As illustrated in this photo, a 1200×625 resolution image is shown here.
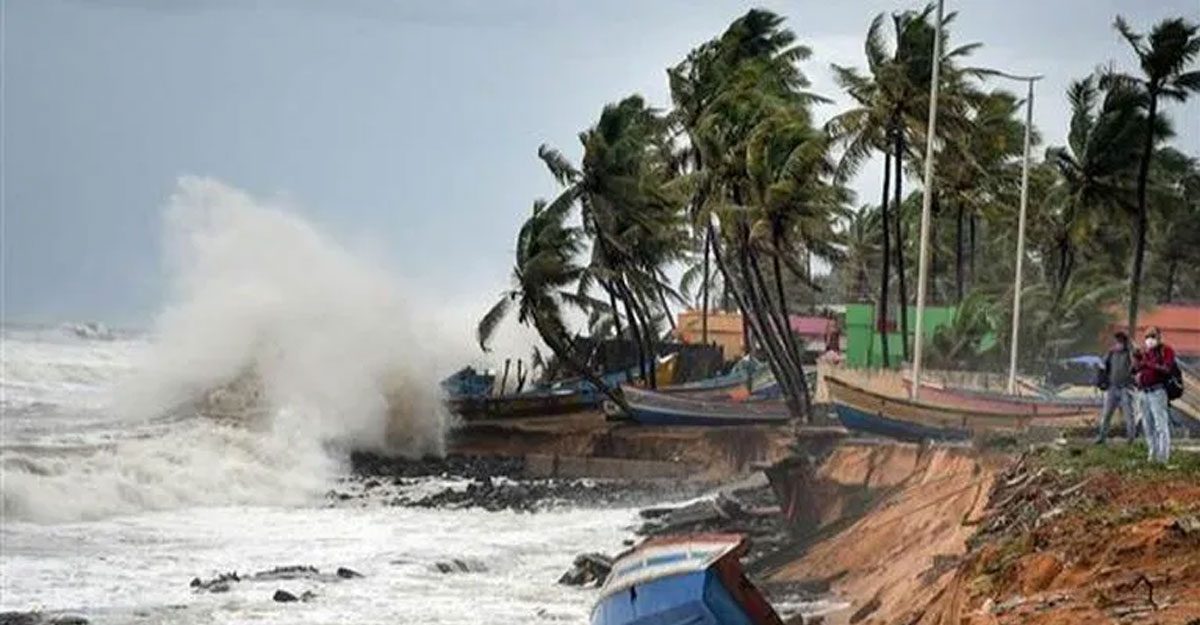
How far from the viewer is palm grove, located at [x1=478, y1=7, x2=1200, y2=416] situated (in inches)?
1442

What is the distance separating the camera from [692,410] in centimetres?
3941

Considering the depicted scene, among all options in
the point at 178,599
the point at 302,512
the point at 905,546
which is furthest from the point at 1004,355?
the point at 178,599

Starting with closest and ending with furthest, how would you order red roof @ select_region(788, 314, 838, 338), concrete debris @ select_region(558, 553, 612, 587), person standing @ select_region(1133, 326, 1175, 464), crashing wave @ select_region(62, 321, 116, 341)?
person standing @ select_region(1133, 326, 1175, 464)
concrete debris @ select_region(558, 553, 612, 587)
red roof @ select_region(788, 314, 838, 338)
crashing wave @ select_region(62, 321, 116, 341)

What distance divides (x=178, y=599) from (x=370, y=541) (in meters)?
6.68

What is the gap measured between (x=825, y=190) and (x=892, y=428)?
10492 mm

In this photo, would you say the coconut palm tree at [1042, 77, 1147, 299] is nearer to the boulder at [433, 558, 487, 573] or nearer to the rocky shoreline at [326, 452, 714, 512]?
Result: the rocky shoreline at [326, 452, 714, 512]

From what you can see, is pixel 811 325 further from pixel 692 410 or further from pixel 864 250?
pixel 692 410

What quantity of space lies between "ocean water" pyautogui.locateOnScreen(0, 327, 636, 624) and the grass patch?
5.50m

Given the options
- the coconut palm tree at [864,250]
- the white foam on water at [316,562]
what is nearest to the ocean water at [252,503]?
the white foam on water at [316,562]

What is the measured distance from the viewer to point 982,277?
61125mm

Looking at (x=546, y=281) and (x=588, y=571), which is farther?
(x=546, y=281)

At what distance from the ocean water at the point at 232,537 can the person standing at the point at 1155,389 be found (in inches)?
253

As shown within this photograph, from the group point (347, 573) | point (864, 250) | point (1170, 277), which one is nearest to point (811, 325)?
point (864, 250)

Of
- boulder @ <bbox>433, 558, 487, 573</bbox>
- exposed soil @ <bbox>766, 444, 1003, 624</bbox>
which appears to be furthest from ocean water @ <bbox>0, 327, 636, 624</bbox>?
exposed soil @ <bbox>766, 444, 1003, 624</bbox>
